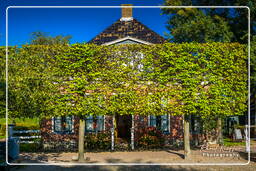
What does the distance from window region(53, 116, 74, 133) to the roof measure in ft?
20.0

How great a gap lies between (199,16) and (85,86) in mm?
10368

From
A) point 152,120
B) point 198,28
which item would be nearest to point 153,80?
point 152,120

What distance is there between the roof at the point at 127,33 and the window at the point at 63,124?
609 centimetres

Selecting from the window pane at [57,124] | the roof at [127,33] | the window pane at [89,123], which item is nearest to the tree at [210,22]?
the roof at [127,33]

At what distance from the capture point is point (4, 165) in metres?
9.65

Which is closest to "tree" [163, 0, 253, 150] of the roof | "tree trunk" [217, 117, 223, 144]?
"tree trunk" [217, 117, 223, 144]

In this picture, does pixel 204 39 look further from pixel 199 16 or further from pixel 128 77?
pixel 128 77

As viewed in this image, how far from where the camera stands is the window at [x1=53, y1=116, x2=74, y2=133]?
1722 cm

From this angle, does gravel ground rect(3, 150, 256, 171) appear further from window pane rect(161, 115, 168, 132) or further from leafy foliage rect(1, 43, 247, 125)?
window pane rect(161, 115, 168, 132)

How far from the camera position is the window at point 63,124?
1722cm

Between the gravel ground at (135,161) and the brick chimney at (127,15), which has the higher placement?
the brick chimney at (127,15)

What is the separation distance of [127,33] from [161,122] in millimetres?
7302

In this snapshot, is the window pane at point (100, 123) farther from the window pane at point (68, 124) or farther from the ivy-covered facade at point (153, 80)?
the ivy-covered facade at point (153, 80)

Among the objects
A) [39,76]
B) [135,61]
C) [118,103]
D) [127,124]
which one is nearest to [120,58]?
[135,61]
